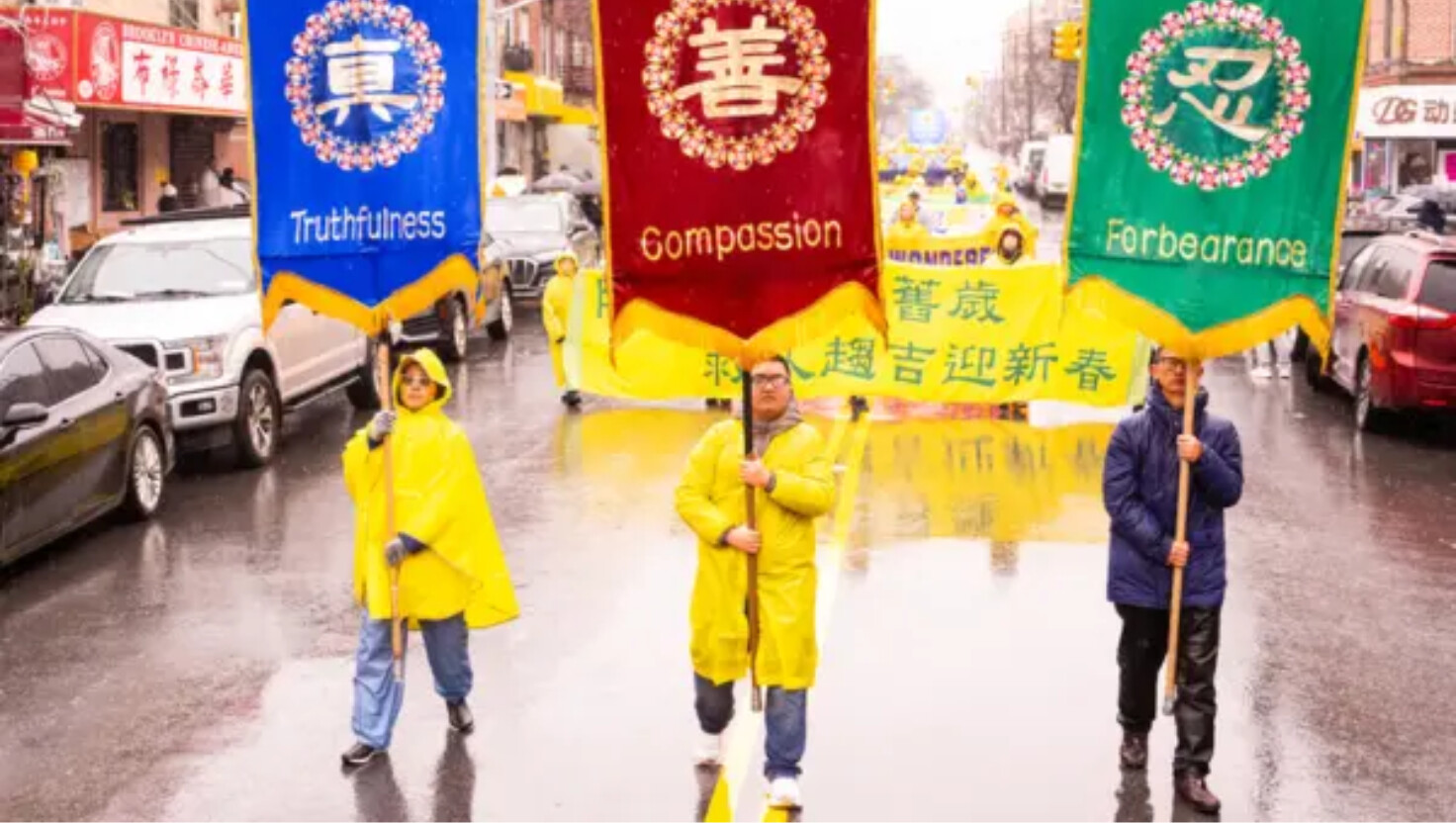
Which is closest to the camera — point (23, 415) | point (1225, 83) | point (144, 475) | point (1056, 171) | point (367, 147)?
point (1225, 83)

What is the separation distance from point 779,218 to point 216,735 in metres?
3.39

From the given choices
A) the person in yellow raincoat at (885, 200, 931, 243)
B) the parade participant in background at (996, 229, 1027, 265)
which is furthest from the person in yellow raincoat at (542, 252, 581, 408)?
the parade participant in background at (996, 229, 1027, 265)

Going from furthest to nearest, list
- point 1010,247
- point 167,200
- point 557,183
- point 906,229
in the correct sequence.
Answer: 1. point 557,183
2. point 167,200
3. point 906,229
4. point 1010,247

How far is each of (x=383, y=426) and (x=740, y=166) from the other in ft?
5.97

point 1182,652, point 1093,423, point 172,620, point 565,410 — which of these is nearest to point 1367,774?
point 1182,652

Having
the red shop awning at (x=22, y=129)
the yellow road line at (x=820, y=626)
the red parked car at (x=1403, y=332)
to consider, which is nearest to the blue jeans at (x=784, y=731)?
the yellow road line at (x=820, y=626)

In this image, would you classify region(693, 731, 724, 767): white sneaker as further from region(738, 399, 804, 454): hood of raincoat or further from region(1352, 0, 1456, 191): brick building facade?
region(1352, 0, 1456, 191): brick building facade

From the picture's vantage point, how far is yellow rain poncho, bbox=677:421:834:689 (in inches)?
274

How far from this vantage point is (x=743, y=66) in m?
7.12

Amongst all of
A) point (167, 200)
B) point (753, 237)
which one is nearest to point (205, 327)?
point (753, 237)

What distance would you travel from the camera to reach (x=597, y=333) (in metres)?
18.3

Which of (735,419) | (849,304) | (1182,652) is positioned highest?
(849,304)

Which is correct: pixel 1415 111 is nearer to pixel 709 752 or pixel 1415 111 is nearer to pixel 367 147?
pixel 367 147

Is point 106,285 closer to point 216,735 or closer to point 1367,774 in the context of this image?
point 216,735
